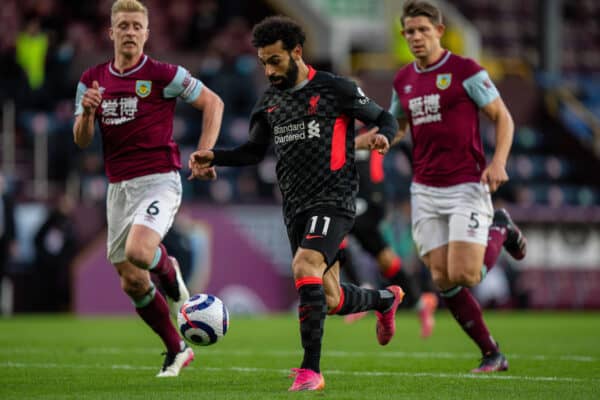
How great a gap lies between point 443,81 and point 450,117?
26 centimetres

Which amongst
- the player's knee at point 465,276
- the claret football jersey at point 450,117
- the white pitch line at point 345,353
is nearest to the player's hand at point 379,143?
the claret football jersey at point 450,117

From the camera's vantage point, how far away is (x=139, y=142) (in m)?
7.66

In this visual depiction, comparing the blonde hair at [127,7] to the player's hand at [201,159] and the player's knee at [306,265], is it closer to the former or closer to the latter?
the player's hand at [201,159]

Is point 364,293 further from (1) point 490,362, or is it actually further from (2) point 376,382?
(1) point 490,362

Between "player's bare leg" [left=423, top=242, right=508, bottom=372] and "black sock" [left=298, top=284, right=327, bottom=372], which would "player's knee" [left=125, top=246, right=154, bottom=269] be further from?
"player's bare leg" [left=423, top=242, right=508, bottom=372]

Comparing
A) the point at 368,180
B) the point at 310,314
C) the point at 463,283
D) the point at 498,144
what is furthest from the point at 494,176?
the point at 368,180

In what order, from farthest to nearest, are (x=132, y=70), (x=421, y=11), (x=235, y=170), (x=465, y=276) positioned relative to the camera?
(x=235, y=170) < (x=421, y=11) < (x=465, y=276) < (x=132, y=70)

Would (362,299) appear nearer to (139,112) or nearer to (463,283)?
(463,283)

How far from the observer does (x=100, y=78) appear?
7.77 metres

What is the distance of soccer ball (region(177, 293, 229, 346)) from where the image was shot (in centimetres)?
706

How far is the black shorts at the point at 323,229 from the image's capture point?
266 inches

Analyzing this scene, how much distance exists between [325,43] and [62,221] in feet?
28.8

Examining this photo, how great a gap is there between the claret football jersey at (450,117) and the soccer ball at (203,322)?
6.25 ft

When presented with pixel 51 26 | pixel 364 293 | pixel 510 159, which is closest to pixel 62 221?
pixel 51 26
